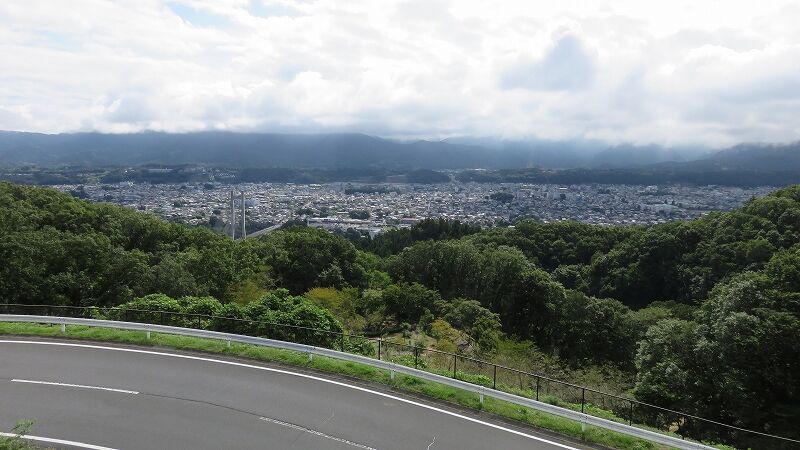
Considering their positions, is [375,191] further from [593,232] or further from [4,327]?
[4,327]

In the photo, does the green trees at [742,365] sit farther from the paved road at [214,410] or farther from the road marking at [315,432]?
the road marking at [315,432]

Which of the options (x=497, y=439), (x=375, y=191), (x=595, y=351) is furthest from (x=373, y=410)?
(x=375, y=191)

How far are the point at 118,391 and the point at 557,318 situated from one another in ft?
104

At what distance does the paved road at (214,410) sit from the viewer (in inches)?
391

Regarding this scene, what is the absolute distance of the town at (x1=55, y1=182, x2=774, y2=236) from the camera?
356ft

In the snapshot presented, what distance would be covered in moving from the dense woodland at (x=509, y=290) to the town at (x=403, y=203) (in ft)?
172

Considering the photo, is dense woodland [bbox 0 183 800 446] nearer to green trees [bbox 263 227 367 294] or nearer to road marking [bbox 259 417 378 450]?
green trees [bbox 263 227 367 294]

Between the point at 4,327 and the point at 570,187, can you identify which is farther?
the point at 570,187

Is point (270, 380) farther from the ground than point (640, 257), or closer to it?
farther from the ground

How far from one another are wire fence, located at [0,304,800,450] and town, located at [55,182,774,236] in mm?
73368

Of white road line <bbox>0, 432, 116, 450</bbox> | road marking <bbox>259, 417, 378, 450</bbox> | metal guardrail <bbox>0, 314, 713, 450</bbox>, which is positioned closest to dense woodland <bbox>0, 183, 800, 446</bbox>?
metal guardrail <bbox>0, 314, 713, 450</bbox>

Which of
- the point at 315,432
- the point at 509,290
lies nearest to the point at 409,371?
the point at 315,432

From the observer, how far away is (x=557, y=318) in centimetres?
3781

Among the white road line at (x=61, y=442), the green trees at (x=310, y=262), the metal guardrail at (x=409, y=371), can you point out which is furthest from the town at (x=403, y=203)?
the white road line at (x=61, y=442)
